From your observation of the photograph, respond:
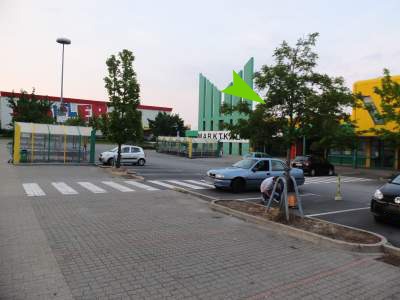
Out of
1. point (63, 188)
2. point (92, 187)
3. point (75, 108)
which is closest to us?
point (63, 188)

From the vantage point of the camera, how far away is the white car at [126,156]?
2581cm

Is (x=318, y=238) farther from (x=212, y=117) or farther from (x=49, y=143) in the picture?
(x=212, y=117)

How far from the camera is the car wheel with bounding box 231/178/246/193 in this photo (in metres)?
14.3

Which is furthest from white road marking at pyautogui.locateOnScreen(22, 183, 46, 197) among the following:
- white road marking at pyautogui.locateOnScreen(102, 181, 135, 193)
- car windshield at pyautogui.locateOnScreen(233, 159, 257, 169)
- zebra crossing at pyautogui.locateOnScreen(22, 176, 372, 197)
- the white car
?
the white car

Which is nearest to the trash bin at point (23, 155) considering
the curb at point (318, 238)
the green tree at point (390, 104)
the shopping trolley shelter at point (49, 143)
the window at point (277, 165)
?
the shopping trolley shelter at point (49, 143)

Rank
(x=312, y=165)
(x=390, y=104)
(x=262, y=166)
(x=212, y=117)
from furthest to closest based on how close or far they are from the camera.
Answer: (x=212, y=117), (x=312, y=165), (x=390, y=104), (x=262, y=166)

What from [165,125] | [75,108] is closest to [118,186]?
[165,125]

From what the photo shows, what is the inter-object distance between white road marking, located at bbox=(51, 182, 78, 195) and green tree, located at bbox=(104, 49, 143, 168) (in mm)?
6982

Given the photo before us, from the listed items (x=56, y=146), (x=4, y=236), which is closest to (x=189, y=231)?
(x=4, y=236)

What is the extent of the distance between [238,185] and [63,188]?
21.7ft

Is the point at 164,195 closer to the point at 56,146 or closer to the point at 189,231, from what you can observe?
the point at 189,231

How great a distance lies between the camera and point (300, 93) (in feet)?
31.5

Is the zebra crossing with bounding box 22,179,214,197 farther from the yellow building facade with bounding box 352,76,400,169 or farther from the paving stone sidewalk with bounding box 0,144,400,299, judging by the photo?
the yellow building facade with bounding box 352,76,400,169

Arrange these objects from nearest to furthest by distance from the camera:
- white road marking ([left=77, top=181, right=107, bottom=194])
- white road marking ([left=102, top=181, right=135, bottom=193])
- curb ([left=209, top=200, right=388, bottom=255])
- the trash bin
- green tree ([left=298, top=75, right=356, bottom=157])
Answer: curb ([left=209, top=200, right=388, bottom=255]), green tree ([left=298, top=75, right=356, bottom=157]), white road marking ([left=77, top=181, right=107, bottom=194]), white road marking ([left=102, top=181, right=135, bottom=193]), the trash bin
